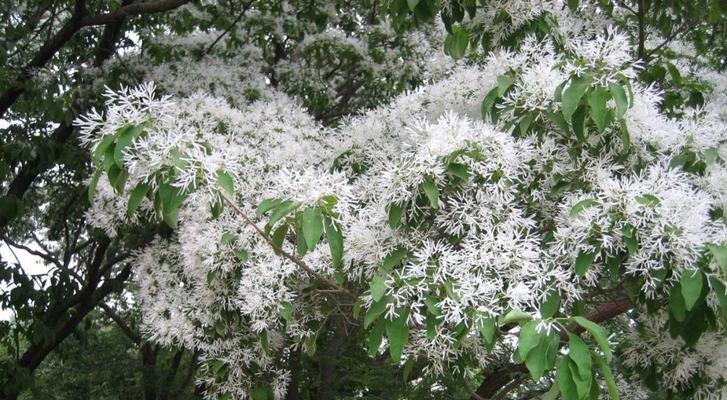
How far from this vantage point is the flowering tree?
7.82 feet

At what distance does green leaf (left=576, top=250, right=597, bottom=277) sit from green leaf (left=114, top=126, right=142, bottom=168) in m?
1.29

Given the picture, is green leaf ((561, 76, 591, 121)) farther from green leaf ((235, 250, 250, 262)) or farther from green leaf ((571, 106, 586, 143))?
green leaf ((235, 250, 250, 262))

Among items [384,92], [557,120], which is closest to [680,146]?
[557,120]

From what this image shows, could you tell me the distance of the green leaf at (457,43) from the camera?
11.9 ft

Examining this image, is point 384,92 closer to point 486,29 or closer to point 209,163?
point 486,29

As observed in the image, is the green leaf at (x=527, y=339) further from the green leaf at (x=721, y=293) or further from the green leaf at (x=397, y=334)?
the green leaf at (x=721, y=293)

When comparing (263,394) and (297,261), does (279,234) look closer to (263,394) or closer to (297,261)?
(297,261)

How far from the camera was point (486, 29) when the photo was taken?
3.69 metres

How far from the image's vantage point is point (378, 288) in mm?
2311

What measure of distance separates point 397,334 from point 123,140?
924 millimetres

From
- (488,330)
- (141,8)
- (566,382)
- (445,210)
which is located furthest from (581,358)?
(141,8)

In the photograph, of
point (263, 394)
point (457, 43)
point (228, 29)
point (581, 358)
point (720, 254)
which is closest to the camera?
point (581, 358)

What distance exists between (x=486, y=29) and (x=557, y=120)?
1038mm

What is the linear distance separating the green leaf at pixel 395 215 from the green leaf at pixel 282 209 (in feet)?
0.89
